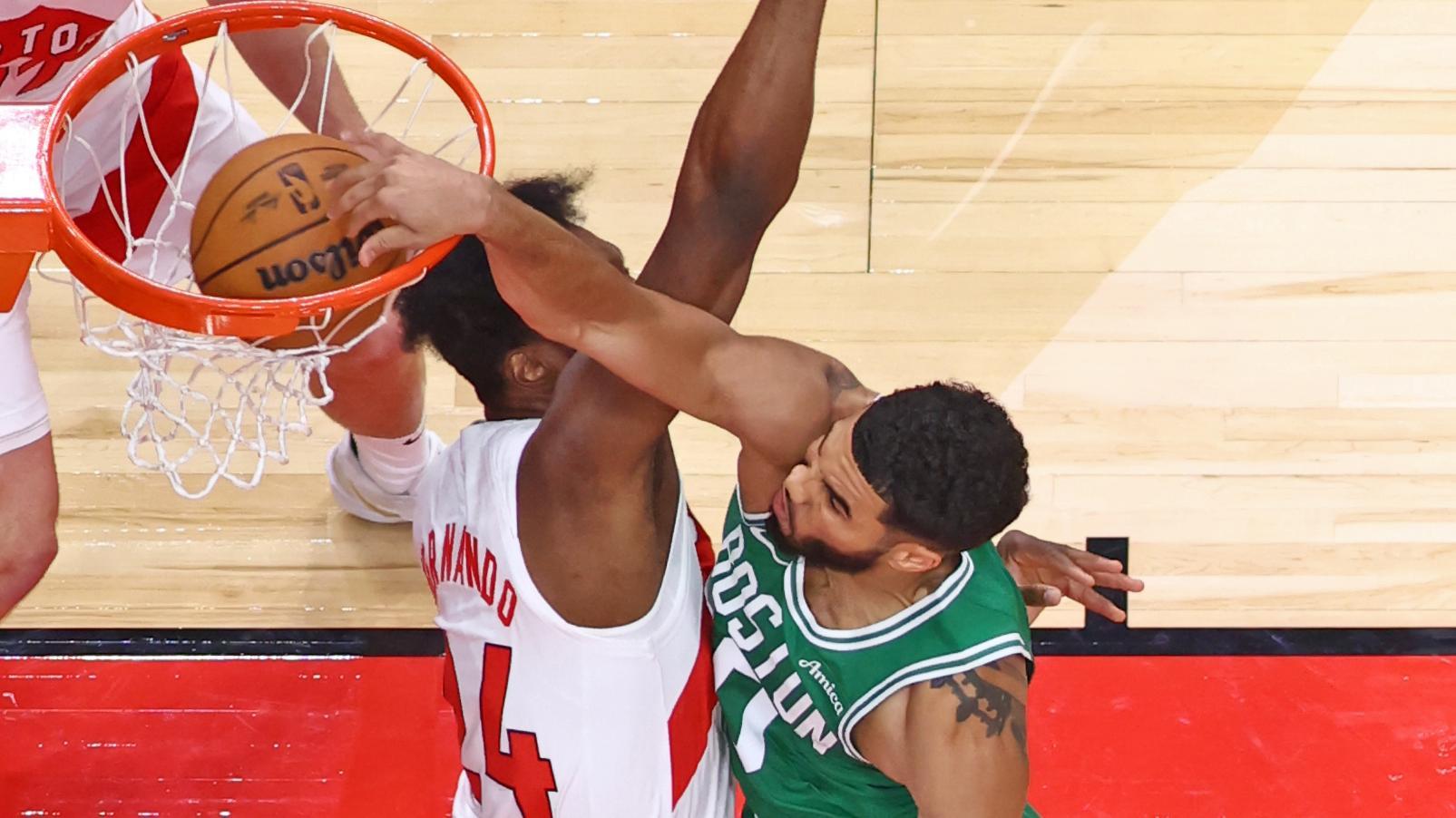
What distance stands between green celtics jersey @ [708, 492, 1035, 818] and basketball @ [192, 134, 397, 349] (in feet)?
2.23

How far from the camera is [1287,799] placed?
9.23 ft

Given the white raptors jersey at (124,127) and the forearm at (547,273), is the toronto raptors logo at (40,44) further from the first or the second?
the forearm at (547,273)

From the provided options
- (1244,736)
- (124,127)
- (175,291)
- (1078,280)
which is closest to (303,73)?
(124,127)

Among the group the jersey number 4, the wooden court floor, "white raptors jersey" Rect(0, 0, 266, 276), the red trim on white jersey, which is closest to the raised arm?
the red trim on white jersey

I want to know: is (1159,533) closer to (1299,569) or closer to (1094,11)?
(1299,569)

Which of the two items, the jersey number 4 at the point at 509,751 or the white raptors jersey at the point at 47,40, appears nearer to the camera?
the jersey number 4 at the point at 509,751

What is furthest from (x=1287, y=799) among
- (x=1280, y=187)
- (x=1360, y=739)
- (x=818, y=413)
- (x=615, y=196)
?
(x=615, y=196)

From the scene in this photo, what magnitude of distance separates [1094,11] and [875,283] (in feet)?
3.60

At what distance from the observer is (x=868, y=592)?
211 centimetres

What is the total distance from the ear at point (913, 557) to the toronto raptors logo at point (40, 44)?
145cm

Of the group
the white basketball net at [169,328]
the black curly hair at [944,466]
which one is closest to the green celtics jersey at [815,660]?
the black curly hair at [944,466]

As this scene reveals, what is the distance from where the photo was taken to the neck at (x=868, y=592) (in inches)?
81.9

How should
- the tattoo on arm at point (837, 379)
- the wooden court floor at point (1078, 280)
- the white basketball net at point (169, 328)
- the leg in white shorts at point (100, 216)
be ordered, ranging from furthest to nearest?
the wooden court floor at point (1078, 280) < the leg in white shorts at point (100, 216) < the tattoo on arm at point (837, 379) < the white basketball net at point (169, 328)

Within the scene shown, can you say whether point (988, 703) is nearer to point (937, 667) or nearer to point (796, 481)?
point (937, 667)
